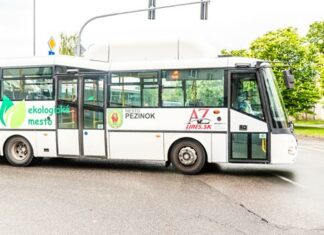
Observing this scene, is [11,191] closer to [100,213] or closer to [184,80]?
[100,213]

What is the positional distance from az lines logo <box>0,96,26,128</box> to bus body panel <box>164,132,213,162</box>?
167 inches

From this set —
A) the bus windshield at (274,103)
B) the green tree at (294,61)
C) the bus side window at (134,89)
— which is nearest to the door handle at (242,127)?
the bus windshield at (274,103)

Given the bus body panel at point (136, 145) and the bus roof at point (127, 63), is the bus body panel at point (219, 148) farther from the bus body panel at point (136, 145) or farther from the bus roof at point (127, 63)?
the bus roof at point (127, 63)

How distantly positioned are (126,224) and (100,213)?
2.55 feet

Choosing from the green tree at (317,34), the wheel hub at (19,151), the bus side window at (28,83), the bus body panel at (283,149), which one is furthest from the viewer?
the green tree at (317,34)

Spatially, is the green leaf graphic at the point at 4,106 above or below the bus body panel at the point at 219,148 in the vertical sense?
above

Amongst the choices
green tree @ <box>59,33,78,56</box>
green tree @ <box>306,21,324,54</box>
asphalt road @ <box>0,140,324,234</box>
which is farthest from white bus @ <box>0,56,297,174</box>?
green tree @ <box>306,21,324,54</box>

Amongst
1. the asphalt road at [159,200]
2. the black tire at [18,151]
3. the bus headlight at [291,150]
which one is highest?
the bus headlight at [291,150]

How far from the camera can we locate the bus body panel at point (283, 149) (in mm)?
10172

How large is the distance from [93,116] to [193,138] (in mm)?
2796

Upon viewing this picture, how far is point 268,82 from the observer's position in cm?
1055

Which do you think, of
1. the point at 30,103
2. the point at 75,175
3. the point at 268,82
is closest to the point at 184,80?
the point at 268,82

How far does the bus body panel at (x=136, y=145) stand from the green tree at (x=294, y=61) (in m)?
23.8

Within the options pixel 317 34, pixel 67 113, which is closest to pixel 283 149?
pixel 67 113
